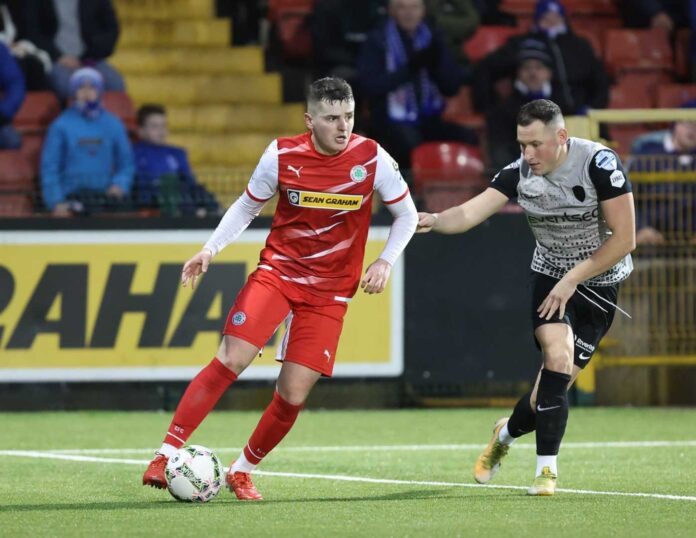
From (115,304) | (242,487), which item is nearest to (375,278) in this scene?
(242,487)

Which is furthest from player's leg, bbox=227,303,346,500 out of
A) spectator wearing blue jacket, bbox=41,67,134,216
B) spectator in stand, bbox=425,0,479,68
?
spectator in stand, bbox=425,0,479,68

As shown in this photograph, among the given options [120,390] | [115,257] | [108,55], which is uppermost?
[108,55]

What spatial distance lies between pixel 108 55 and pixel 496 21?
14.8 feet

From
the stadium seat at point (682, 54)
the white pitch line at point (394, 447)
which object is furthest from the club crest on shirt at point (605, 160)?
the stadium seat at point (682, 54)

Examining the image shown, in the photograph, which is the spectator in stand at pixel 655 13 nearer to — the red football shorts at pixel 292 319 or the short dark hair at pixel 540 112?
the short dark hair at pixel 540 112

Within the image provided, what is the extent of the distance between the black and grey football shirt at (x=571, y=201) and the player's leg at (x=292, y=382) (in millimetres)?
1204

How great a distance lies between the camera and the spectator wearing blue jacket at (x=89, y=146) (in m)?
13.0

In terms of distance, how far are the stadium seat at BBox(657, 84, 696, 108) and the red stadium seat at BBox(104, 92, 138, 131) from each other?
5.60m

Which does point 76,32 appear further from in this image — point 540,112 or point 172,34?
point 540,112

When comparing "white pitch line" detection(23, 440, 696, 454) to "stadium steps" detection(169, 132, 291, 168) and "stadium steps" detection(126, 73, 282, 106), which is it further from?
"stadium steps" detection(126, 73, 282, 106)

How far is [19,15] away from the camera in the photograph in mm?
15375

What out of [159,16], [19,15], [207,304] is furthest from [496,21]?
[207,304]

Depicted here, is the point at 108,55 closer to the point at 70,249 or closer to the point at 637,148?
the point at 70,249

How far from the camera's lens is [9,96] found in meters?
14.2
